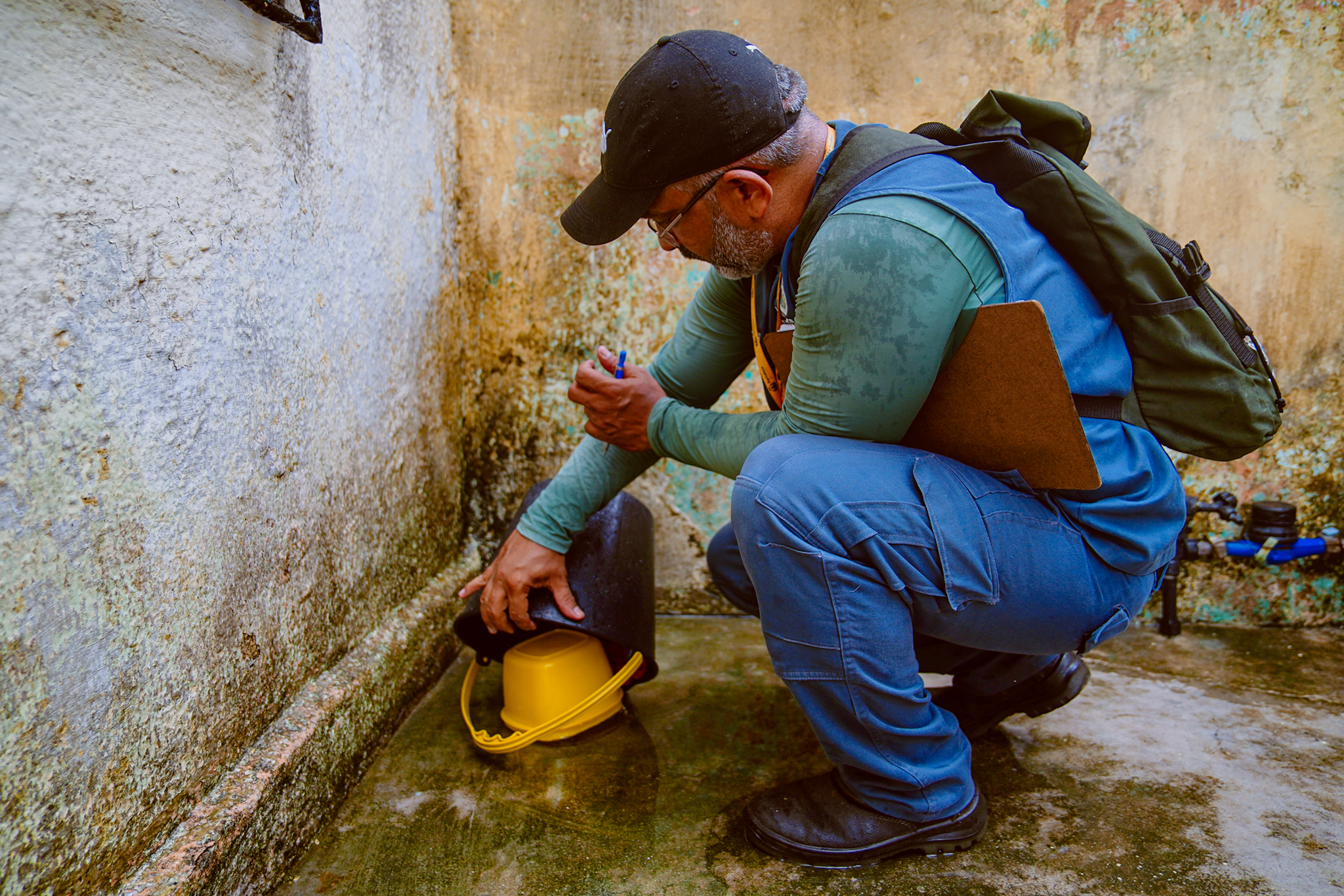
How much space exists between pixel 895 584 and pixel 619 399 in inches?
24.7

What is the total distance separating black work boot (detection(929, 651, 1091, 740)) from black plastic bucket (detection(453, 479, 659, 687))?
63 cm

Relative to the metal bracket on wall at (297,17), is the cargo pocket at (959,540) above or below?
below

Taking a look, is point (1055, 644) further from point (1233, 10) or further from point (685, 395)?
point (1233, 10)

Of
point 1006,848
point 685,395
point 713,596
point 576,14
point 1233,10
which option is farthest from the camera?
point 713,596

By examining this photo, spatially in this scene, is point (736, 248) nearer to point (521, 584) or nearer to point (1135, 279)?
point (1135, 279)

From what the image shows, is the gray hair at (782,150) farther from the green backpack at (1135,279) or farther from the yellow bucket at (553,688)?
A: the yellow bucket at (553,688)

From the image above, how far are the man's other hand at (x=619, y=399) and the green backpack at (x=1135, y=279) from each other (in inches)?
16.2

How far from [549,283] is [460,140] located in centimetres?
45

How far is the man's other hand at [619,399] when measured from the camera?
155 cm

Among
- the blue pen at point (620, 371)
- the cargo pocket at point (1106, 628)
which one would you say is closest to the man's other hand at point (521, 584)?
the blue pen at point (620, 371)

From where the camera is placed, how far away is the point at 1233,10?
79.5 inches

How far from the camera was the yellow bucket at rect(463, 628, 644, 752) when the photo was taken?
1632 mm

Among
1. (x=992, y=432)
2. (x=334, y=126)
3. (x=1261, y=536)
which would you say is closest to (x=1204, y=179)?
(x=1261, y=536)

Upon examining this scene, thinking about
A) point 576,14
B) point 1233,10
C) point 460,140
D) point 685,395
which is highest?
point 1233,10
